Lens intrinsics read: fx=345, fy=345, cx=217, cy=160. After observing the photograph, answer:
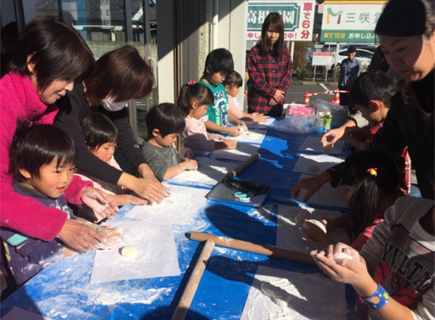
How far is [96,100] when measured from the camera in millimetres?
1980

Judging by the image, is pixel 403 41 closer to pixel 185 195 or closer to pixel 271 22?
pixel 185 195

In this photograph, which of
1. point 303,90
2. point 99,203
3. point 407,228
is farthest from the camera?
point 303,90

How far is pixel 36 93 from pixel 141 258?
2.49 ft

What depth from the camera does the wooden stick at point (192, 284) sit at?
1030 millimetres

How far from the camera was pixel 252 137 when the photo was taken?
3.37 m

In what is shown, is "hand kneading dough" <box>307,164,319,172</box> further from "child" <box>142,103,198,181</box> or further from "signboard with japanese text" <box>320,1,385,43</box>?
"signboard with japanese text" <box>320,1,385,43</box>

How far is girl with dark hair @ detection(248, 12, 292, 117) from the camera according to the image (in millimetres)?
4355

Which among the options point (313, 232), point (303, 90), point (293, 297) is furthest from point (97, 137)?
point (303, 90)

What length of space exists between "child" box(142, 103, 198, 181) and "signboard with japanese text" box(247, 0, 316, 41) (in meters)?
7.70

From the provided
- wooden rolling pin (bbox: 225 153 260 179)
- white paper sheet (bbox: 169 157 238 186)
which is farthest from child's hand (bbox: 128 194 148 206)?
wooden rolling pin (bbox: 225 153 260 179)

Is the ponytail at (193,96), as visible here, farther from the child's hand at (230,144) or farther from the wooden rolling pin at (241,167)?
the wooden rolling pin at (241,167)

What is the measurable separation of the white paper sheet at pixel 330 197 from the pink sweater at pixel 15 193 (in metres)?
1.30

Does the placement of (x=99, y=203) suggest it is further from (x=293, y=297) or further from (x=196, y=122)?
(x=196, y=122)

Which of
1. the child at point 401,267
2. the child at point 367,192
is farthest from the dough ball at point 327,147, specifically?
the child at point 401,267
